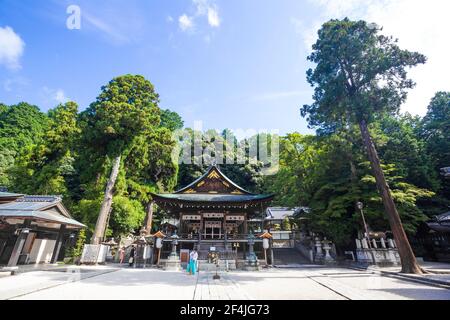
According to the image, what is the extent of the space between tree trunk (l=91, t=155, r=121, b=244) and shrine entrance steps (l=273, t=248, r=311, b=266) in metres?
15.8

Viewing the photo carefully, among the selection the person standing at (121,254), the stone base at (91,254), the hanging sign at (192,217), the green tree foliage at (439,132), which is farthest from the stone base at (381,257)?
the stone base at (91,254)

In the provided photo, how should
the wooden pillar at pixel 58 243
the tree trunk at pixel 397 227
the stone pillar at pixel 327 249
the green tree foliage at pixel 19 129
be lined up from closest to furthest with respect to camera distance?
1. the tree trunk at pixel 397 227
2. the wooden pillar at pixel 58 243
3. the stone pillar at pixel 327 249
4. the green tree foliage at pixel 19 129

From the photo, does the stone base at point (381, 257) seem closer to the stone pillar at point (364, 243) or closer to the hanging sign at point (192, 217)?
the stone pillar at point (364, 243)

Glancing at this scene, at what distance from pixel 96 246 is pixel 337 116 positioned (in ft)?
70.8

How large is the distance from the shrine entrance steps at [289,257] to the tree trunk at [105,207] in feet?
51.9

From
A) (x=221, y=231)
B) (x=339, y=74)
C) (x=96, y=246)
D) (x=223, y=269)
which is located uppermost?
(x=339, y=74)

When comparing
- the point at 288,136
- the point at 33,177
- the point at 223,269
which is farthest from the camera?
the point at 288,136

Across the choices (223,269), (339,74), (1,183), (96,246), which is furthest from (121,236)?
(339,74)

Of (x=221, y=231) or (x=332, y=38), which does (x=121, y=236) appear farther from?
(x=332, y=38)

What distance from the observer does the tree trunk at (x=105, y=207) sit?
18.4 m

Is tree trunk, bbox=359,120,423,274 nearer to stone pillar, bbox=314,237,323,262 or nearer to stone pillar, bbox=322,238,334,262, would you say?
stone pillar, bbox=322,238,334,262

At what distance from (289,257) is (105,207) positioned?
18.4 m

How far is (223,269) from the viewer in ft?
50.2

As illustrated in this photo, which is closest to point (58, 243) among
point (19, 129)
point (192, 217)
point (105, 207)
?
→ point (105, 207)
